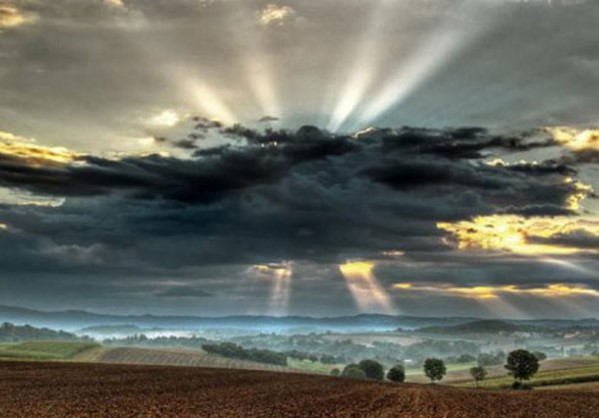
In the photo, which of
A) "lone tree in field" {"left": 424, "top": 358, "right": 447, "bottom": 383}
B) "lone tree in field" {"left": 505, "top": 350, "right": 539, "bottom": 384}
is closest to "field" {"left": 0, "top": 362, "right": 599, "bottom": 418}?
"lone tree in field" {"left": 505, "top": 350, "right": 539, "bottom": 384}

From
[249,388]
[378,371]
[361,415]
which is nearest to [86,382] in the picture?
[249,388]

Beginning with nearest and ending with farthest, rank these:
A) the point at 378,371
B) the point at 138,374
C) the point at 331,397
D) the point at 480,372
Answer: the point at 331,397
the point at 138,374
the point at 480,372
the point at 378,371

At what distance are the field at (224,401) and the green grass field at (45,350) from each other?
65220mm

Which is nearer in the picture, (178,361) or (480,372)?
(480,372)

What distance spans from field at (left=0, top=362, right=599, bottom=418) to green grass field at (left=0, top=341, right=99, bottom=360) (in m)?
65.2

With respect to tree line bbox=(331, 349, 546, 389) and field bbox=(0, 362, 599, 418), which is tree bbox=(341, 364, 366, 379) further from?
field bbox=(0, 362, 599, 418)

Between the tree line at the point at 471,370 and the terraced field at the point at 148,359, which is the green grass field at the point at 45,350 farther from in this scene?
the tree line at the point at 471,370

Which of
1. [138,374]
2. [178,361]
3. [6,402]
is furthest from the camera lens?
[178,361]

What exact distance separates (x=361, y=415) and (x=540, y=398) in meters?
31.9

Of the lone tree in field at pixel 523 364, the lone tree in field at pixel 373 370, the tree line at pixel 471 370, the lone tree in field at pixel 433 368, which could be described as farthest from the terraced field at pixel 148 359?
the lone tree in field at pixel 523 364

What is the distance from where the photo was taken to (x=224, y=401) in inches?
2238

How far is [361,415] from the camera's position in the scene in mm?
48219

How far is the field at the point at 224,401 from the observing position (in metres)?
47.8

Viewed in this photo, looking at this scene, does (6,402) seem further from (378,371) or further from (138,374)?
(378,371)
